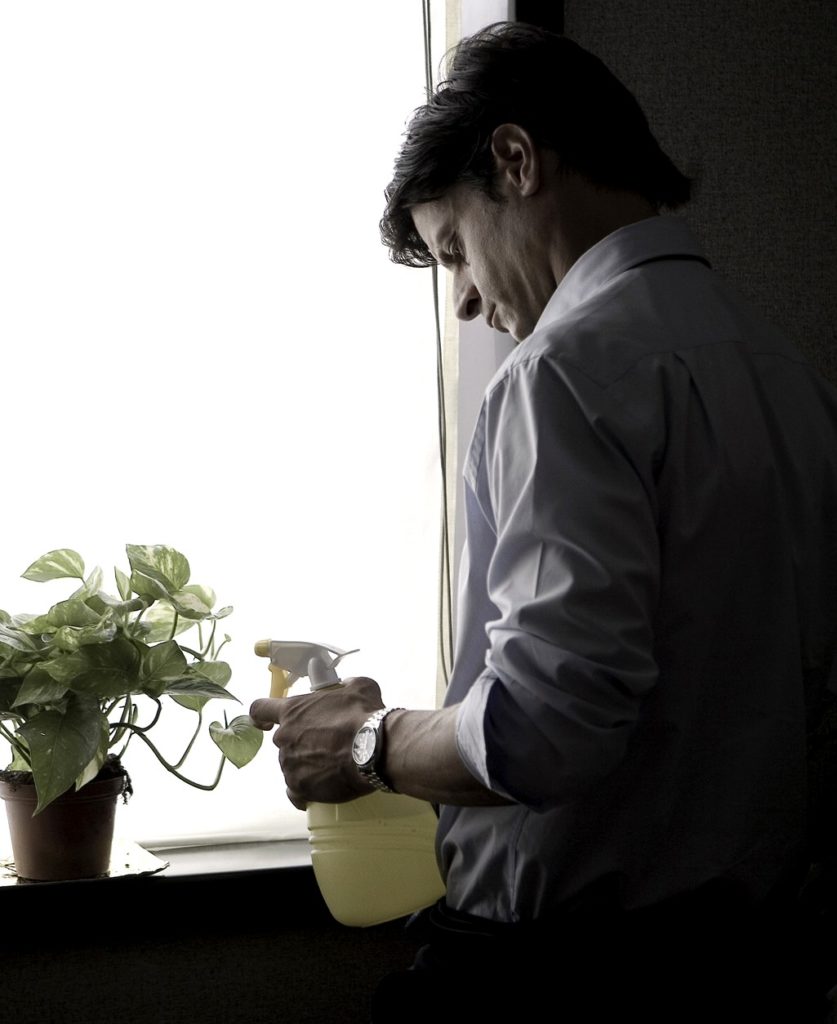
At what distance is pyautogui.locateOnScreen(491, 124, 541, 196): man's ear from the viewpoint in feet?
3.00

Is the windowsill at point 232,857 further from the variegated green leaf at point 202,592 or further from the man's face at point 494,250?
the man's face at point 494,250

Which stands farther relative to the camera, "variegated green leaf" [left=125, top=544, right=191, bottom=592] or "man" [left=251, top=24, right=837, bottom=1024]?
"variegated green leaf" [left=125, top=544, right=191, bottom=592]

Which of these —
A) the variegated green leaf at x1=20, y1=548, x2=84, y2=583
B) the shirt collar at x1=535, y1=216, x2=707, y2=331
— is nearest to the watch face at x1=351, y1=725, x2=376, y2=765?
the shirt collar at x1=535, y1=216, x2=707, y2=331

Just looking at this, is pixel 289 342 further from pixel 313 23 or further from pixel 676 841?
pixel 676 841

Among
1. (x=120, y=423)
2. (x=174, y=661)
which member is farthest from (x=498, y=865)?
(x=120, y=423)

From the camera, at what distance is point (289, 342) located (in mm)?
1487

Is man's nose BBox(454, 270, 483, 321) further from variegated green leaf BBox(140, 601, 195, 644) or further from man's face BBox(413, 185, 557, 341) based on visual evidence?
variegated green leaf BBox(140, 601, 195, 644)

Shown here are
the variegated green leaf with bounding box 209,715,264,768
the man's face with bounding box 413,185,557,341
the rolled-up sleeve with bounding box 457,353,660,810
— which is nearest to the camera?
the rolled-up sleeve with bounding box 457,353,660,810

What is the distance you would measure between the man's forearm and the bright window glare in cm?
65

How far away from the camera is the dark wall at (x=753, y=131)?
1.52m

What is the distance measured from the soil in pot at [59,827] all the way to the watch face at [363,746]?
0.51m

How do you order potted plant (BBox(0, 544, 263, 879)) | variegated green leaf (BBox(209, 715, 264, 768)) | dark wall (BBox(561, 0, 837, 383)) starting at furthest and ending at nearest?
dark wall (BBox(561, 0, 837, 383)) < variegated green leaf (BBox(209, 715, 264, 768)) < potted plant (BBox(0, 544, 263, 879))

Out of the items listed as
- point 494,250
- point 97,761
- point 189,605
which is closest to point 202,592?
point 189,605

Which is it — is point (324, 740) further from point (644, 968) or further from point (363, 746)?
point (644, 968)
